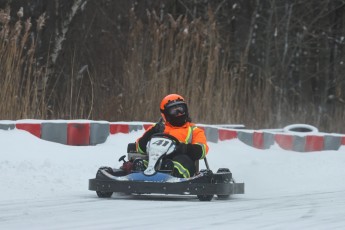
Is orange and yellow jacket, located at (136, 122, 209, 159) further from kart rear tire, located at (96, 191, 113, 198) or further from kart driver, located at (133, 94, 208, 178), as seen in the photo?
kart rear tire, located at (96, 191, 113, 198)

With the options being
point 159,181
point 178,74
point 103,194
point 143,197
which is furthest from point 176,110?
point 178,74

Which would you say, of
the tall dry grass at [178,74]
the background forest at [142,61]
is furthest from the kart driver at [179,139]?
the tall dry grass at [178,74]

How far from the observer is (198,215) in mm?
7551

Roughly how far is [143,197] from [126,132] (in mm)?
3468

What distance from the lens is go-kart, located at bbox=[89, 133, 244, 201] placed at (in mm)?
8969

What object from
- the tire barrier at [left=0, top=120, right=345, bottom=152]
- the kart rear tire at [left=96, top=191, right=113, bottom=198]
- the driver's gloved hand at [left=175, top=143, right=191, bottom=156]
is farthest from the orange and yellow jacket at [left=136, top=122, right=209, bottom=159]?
the tire barrier at [left=0, top=120, right=345, bottom=152]

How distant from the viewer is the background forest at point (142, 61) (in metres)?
13.8

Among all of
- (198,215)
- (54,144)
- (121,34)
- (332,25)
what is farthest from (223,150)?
(332,25)

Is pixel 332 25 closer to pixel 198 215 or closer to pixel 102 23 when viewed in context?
pixel 102 23

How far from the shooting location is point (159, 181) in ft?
29.6

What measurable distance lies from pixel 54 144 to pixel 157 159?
2.59 meters

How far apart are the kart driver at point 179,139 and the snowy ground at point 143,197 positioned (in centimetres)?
33

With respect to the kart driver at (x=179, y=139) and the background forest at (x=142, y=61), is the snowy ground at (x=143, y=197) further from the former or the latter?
the background forest at (x=142, y=61)

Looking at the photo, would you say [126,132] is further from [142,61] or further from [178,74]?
[178,74]
